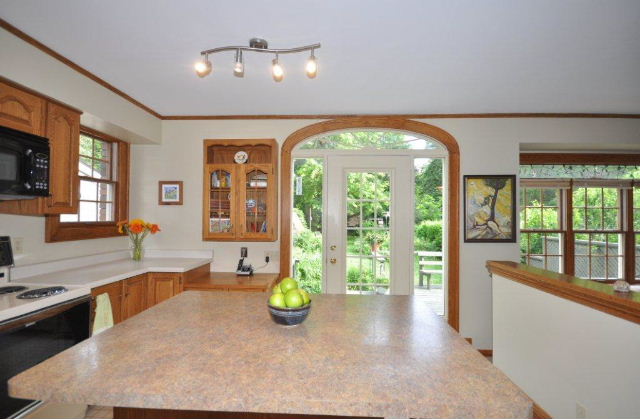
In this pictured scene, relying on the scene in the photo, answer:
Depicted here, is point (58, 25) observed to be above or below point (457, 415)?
above

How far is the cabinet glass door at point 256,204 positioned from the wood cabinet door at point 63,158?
4.74ft

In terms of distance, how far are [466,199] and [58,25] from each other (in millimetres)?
3713

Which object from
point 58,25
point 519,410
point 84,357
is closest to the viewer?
point 519,410

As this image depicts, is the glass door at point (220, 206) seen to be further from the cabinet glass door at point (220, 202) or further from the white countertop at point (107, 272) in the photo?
the white countertop at point (107, 272)

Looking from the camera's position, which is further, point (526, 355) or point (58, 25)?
point (526, 355)

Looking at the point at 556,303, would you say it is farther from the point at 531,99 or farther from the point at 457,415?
the point at 531,99

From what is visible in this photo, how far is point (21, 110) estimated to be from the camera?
1984mm

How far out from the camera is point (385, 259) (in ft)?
11.5

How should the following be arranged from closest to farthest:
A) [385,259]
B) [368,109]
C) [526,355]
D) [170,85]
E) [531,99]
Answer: [526,355], [170,85], [531,99], [368,109], [385,259]

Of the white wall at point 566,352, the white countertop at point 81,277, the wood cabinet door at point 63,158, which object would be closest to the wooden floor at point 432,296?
the white wall at point 566,352

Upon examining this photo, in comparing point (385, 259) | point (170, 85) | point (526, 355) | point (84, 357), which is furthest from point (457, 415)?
point (170, 85)

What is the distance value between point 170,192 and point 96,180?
701mm


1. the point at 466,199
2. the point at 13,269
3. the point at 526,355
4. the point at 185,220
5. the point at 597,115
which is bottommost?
the point at 526,355

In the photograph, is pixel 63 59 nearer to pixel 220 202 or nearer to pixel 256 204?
pixel 220 202
